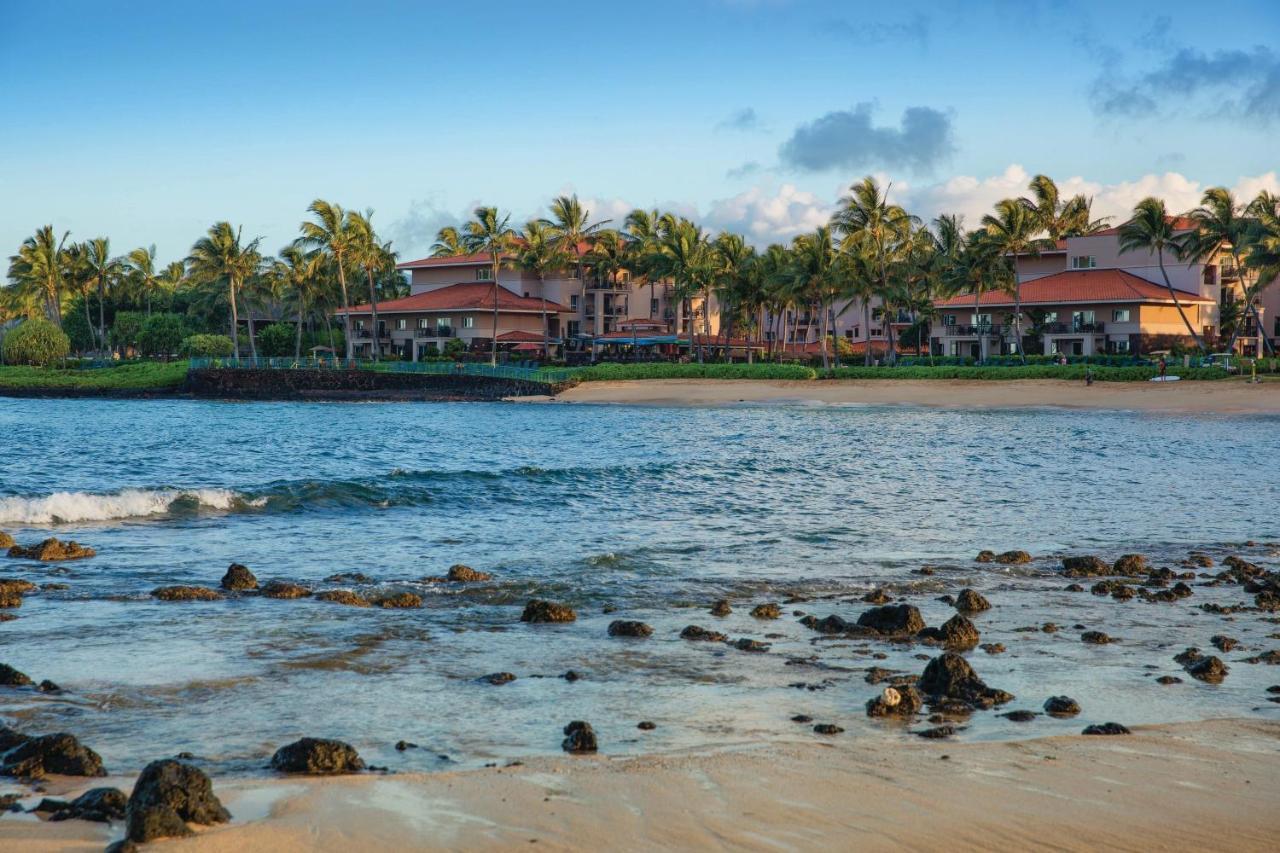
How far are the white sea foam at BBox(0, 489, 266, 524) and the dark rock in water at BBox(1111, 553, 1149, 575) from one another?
15.0m

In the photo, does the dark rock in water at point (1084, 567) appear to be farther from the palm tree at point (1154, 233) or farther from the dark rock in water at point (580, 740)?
the palm tree at point (1154, 233)

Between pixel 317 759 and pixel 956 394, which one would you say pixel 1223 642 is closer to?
pixel 317 759

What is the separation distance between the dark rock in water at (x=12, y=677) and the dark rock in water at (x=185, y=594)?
3.54m

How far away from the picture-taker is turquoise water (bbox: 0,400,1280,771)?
317 inches

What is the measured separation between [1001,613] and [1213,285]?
7896 centimetres

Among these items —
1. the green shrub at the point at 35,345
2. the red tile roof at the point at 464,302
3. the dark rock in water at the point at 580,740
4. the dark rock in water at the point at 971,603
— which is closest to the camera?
the dark rock in water at the point at 580,740

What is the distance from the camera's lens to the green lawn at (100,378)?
88.3m

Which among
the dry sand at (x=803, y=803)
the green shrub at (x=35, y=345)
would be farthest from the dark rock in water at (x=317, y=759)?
the green shrub at (x=35, y=345)

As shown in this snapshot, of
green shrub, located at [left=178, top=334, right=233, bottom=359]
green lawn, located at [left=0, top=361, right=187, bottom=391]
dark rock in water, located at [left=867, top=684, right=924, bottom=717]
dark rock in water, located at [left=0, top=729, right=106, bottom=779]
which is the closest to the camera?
dark rock in water, located at [left=0, top=729, right=106, bottom=779]

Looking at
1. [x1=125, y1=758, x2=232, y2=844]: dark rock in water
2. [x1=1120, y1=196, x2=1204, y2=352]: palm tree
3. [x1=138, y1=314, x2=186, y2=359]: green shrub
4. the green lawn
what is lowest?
[x1=125, y1=758, x2=232, y2=844]: dark rock in water

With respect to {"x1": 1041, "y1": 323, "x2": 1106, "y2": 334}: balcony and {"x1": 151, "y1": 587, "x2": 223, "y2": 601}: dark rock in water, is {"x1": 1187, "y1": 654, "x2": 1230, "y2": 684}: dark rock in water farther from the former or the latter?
{"x1": 1041, "y1": 323, "x2": 1106, "y2": 334}: balcony

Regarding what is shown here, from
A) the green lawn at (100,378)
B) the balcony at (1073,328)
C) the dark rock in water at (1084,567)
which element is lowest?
the dark rock in water at (1084,567)

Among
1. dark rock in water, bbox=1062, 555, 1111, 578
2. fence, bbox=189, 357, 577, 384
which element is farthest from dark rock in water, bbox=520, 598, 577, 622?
fence, bbox=189, 357, 577, 384

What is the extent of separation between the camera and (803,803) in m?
5.98
